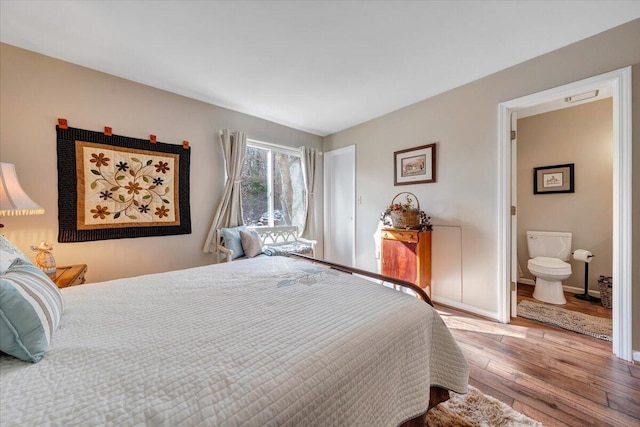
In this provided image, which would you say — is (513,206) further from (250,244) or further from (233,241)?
(233,241)

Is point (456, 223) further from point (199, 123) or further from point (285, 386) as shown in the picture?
point (199, 123)

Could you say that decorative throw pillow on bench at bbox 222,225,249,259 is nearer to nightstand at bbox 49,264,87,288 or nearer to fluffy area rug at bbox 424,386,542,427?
nightstand at bbox 49,264,87,288

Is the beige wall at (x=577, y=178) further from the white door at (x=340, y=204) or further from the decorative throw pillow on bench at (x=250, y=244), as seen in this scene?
the decorative throw pillow on bench at (x=250, y=244)

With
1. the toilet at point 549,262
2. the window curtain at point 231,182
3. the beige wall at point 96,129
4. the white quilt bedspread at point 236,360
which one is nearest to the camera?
the white quilt bedspread at point 236,360

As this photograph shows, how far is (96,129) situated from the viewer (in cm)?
234

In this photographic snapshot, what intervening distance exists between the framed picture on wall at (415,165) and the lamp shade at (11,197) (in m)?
3.49

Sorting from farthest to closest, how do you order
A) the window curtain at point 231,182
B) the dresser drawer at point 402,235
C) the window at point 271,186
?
the window at point 271,186, the window curtain at point 231,182, the dresser drawer at point 402,235

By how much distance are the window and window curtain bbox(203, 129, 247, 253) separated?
24cm

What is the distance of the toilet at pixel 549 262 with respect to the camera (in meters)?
2.80

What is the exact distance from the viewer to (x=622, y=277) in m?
1.84

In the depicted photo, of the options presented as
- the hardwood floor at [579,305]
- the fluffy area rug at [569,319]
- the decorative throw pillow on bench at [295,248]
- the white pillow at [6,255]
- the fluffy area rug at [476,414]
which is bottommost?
the fluffy area rug at [476,414]

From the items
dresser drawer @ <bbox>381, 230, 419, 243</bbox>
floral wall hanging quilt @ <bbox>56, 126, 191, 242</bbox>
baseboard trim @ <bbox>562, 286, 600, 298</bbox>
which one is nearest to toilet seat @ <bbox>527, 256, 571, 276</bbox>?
baseboard trim @ <bbox>562, 286, 600, 298</bbox>

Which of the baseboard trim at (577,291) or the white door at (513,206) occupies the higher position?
the white door at (513,206)

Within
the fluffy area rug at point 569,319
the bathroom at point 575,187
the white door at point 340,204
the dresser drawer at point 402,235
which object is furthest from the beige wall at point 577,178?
the white door at point 340,204
